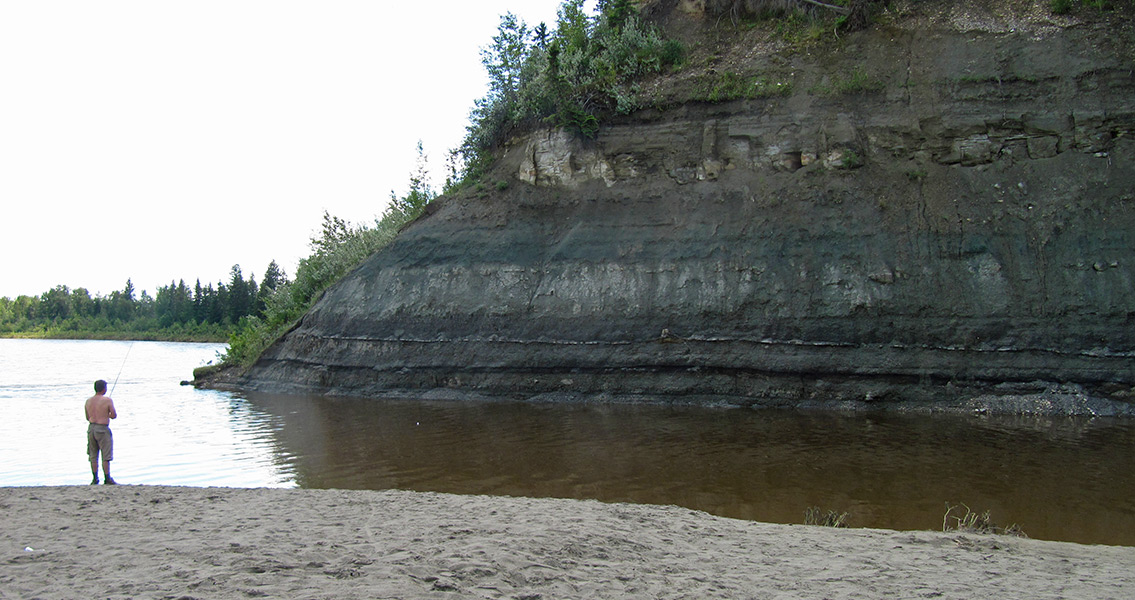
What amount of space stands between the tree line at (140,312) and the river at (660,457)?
45.1 m

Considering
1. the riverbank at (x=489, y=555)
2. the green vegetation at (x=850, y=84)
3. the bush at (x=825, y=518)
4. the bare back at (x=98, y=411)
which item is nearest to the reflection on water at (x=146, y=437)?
the bare back at (x=98, y=411)

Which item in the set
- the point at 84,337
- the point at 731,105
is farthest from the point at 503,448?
the point at 84,337

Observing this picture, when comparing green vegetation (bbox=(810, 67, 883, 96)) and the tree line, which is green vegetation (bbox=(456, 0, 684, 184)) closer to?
green vegetation (bbox=(810, 67, 883, 96))

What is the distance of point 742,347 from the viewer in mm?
16844

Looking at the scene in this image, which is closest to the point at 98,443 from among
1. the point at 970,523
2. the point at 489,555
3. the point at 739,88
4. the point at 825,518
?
the point at 489,555

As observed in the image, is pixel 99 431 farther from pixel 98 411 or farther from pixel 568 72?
pixel 568 72

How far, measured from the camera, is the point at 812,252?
1770 cm

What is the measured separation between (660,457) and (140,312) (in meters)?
80.8

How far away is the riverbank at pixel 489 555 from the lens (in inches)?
162

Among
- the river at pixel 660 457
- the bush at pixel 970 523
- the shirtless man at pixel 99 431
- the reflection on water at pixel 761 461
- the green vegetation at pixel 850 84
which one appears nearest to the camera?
the bush at pixel 970 523

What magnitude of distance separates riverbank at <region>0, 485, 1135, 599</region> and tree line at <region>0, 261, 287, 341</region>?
5299 cm

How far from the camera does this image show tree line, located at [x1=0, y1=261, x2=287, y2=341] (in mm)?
62312

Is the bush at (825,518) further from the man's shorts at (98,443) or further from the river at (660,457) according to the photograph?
the man's shorts at (98,443)

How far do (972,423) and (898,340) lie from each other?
9.89 feet
